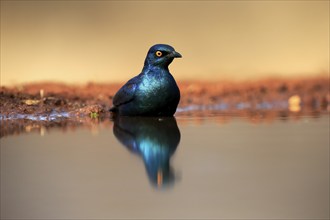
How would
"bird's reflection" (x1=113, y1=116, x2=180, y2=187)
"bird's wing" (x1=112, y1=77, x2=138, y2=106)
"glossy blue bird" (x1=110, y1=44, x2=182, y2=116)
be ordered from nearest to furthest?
"bird's reflection" (x1=113, y1=116, x2=180, y2=187), "glossy blue bird" (x1=110, y1=44, x2=182, y2=116), "bird's wing" (x1=112, y1=77, x2=138, y2=106)

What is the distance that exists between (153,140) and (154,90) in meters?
1.91

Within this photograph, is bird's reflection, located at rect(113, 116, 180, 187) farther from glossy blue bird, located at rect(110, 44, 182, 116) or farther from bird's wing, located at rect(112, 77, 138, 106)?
bird's wing, located at rect(112, 77, 138, 106)

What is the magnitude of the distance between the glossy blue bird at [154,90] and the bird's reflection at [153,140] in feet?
0.39

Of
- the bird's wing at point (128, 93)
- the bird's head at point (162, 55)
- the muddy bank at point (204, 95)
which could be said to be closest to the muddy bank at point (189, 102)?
the muddy bank at point (204, 95)

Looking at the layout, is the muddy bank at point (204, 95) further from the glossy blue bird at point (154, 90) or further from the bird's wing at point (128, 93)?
the glossy blue bird at point (154, 90)

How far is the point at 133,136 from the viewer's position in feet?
17.0

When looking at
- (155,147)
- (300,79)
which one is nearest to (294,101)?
(300,79)

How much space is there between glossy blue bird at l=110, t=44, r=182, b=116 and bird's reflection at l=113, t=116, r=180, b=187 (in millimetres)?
119

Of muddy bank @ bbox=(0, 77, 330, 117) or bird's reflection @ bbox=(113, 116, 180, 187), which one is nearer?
bird's reflection @ bbox=(113, 116, 180, 187)

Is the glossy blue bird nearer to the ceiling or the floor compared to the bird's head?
nearer to the floor

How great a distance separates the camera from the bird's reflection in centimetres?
355

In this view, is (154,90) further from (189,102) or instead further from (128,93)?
(189,102)

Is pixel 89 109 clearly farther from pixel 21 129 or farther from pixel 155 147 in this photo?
pixel 155 147

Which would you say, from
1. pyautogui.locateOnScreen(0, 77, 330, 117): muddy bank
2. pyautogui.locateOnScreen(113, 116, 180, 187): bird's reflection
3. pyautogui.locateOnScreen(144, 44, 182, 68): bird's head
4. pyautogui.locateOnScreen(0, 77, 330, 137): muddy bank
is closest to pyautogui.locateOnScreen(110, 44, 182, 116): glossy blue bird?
pyautogui.locateOnScreen(144, 44, 182, 68): bird's head
